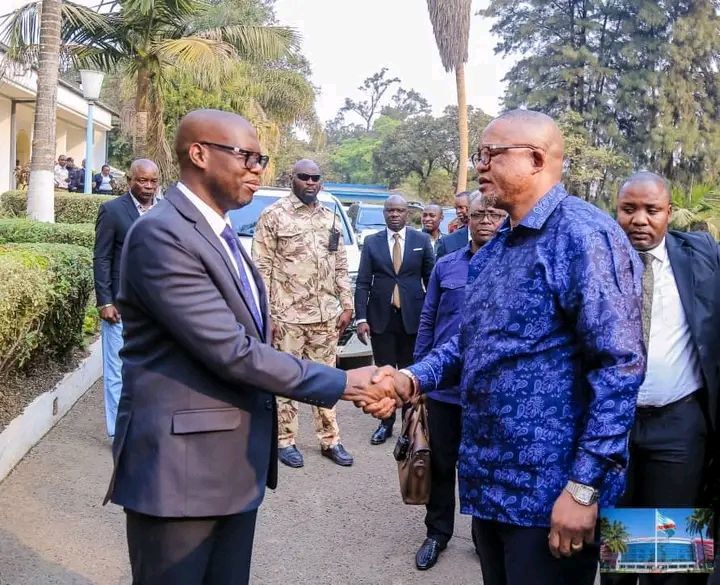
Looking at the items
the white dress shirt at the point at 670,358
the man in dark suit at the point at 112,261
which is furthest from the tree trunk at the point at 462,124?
the white dress shirt at the point at 670,358

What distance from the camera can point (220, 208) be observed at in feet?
8.36

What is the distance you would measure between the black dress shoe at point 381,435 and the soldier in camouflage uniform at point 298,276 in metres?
0.60

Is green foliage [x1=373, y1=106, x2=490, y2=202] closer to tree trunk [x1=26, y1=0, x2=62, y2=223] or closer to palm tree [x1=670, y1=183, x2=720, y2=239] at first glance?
palm tree [x1=670, y1=183, x2=720, y2=239]

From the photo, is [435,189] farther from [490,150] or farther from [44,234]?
[490,150]

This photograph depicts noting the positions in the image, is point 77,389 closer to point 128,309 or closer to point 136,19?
point 128,309

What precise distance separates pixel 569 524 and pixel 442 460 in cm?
219

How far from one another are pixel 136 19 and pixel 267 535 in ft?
42.2

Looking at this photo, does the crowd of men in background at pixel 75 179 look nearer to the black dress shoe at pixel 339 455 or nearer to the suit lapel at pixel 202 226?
the black dress shoe at pixel 339 455

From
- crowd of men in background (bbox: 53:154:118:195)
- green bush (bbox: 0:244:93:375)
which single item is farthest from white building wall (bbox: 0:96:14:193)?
green bush (bbox: 0:244:93:375)

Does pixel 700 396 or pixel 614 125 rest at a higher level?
pixel 614 125

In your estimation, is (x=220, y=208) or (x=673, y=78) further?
(x=673, y=78)

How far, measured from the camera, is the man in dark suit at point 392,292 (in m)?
6.78

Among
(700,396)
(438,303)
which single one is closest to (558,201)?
(700,396)

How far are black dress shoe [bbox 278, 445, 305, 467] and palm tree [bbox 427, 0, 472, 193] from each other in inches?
929
